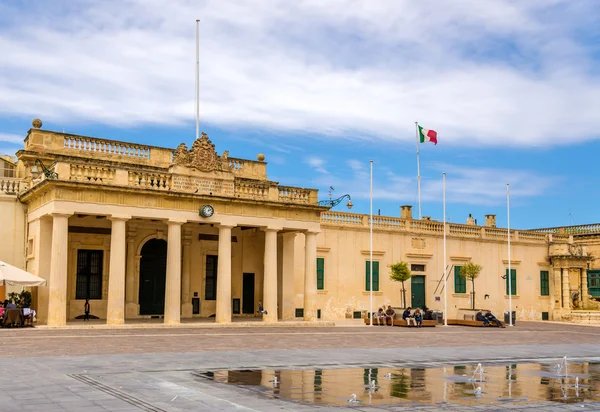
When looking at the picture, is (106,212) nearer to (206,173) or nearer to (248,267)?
(206,173)

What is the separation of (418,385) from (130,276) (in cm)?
2189

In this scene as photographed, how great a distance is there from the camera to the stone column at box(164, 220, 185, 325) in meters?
29.2

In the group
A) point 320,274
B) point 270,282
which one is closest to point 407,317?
point 320,274

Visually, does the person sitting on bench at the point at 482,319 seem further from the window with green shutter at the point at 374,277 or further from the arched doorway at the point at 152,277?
the arched doorway at the point at 152,277

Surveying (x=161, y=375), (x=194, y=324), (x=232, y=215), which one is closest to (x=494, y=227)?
(x=232, y=215)

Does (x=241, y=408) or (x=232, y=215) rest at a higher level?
(x=232, y=215)

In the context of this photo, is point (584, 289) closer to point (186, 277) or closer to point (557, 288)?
point (557, 288)

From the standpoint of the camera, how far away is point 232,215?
31219 mm

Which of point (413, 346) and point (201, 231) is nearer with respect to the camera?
point (413, 346)

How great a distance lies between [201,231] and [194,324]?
6.86 m

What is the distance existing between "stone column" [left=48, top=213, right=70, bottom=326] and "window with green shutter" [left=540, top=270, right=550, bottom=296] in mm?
32951

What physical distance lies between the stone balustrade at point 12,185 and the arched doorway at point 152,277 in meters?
6.09

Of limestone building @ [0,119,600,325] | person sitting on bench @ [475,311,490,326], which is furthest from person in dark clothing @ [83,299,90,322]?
person sitting on bench @ [475,311,490,326]

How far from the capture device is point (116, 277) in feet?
91.6
